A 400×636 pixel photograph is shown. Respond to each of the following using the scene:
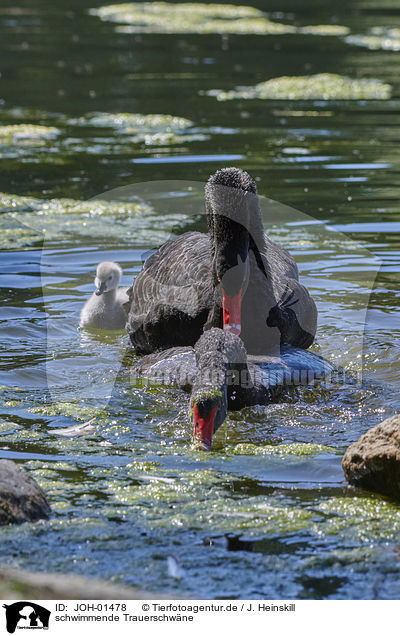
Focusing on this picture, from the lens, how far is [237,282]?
24.0 feet

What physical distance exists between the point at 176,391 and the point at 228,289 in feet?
2.77

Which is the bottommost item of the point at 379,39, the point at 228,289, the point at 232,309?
the point at 232,309

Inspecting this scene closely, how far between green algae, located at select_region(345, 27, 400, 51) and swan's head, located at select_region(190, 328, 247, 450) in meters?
19.1

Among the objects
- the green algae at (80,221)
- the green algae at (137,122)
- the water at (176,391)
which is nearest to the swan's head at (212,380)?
the water at (176,391)

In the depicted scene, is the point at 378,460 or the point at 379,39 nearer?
the point at 378,460

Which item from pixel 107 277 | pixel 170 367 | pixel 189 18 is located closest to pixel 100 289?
pixel 107 277

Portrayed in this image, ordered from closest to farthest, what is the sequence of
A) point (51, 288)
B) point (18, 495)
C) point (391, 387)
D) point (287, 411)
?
1. point (18, 495)
2. point (287, 411)
3. point (391, 387)
4. point (51, 288)

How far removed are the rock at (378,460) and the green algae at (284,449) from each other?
0.50m

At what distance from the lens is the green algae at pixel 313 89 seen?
19672mm

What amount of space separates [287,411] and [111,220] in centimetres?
616

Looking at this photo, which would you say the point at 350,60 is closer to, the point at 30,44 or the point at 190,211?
the point at 30,44

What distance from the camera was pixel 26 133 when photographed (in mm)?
17297

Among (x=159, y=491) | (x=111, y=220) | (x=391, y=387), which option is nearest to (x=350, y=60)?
(x=111, y=220)

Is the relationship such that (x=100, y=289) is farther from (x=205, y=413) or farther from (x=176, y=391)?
(x=205, y=413)
